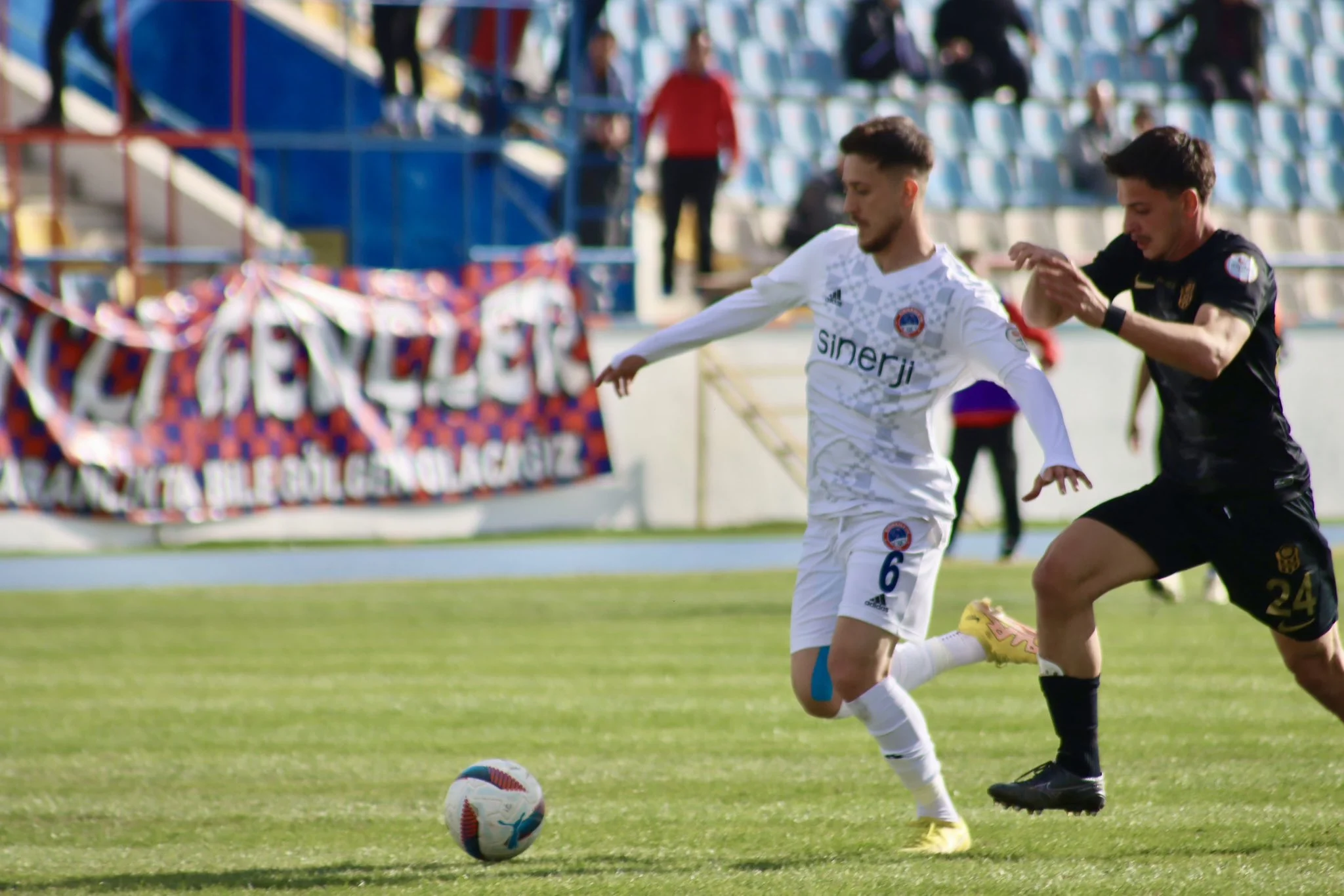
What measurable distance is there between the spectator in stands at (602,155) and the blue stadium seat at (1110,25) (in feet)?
27.7

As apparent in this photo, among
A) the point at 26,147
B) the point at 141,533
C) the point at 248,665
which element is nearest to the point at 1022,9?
the point at 26,147

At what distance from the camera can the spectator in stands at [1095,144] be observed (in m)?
19.7

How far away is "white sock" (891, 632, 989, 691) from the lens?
5.90 m

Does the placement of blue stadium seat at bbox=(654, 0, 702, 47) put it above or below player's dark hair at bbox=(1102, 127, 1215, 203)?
above

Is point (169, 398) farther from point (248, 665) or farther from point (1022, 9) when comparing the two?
point (1022, 9)

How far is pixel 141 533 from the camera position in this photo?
14969 mm

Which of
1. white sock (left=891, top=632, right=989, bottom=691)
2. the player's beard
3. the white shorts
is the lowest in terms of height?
white sock (left=891, top=632, right=989, bottom=691)

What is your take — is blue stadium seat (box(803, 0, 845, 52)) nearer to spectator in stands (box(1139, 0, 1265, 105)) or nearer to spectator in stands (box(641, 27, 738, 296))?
spectator in stands (box(1139, 0, 1265, 105))

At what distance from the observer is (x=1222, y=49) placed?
22562mm

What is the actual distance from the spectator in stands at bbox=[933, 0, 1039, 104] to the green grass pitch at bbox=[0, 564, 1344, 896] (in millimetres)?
10216

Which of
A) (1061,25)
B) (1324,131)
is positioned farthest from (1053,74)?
(1324,131)

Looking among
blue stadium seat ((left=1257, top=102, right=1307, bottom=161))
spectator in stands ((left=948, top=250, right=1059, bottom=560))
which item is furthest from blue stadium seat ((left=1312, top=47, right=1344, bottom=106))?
spectator in stands ((left=948, top=250, right=1059, bottom=560))

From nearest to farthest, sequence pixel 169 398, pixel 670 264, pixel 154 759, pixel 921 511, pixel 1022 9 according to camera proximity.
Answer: pixel 921 511
pixel 154 759
pixel 169 398
pixel 670 264
pixel 1022 9

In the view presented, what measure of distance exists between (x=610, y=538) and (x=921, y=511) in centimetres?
1068
